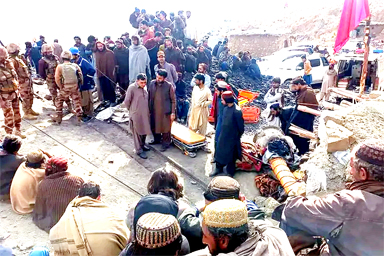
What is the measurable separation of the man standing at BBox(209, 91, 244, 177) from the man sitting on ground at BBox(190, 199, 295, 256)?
156 inches

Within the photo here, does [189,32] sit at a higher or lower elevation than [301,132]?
higher

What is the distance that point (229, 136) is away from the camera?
247 inches

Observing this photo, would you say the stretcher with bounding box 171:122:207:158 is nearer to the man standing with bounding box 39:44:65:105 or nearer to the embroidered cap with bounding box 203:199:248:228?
the man standing with bounding box 39:44:65:105

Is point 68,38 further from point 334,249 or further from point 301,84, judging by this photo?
point 334,249

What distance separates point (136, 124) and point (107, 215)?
3.54 metres

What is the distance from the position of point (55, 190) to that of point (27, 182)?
704 mm

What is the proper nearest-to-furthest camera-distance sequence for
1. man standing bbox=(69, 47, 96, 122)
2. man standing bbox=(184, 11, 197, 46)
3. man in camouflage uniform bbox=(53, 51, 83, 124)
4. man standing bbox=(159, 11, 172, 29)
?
1. man in camouflage uniform bbox=(53, 51, 83, 124)
2. man standing bbox=(69, 47, 96, 122)
3. man standing bbox=(159, 11, 172, 29)
4. man standing bbox=(184, 11, 197, 46)

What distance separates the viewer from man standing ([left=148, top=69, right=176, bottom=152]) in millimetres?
7270

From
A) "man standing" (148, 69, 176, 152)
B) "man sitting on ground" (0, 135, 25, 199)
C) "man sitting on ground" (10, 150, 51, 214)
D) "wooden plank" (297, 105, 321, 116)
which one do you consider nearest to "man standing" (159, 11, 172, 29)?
"man standing" (148, 69, 176, 152)

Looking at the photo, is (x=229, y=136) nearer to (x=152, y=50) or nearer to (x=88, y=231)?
(x=88, y=231)

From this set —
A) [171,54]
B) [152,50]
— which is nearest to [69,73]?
[152,50]

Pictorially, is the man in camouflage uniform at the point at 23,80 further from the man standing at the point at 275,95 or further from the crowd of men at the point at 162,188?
the man standing at the point at 275,95

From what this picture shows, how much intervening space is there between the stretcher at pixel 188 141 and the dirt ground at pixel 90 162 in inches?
19.1

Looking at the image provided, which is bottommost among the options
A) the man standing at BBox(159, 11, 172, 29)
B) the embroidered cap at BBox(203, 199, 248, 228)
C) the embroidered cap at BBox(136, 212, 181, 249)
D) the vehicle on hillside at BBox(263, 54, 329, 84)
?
the vehicle on hillside at BBox(263, 54, 329, 84)
